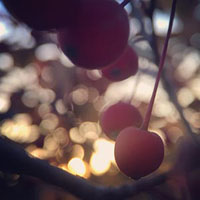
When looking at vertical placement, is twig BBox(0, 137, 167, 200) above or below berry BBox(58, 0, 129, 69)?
below

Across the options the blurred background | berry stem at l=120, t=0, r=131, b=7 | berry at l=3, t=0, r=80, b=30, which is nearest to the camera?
berry at l=3, t=0, r=80, b=30

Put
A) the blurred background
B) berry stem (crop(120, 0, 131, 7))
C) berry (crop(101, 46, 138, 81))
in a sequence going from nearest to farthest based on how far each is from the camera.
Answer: berry stem (crop(120, 0, 131, 7)) < berry (crop(101, 46, 138, 81)) < the blurred background

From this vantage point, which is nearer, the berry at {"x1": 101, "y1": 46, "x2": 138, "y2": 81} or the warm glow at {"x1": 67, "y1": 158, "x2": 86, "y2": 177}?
the berry at {"x1": 101, "y1": 46, "x2": 138, "y2": 81}

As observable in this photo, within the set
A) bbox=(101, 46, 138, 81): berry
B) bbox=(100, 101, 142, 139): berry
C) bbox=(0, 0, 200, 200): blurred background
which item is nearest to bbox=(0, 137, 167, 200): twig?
bbox=(100, 101, 142, 139): berry

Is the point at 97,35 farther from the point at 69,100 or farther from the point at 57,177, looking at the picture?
the point at 69,100

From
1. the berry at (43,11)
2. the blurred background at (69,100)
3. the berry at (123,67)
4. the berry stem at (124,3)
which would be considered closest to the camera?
the berry at (43,11)

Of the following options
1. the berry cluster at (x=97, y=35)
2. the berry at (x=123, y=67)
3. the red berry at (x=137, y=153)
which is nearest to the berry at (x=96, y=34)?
the berry cluster at (x=97, y=35)

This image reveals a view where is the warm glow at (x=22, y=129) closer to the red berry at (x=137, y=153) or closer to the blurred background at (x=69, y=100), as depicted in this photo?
the blurred background at (x=69, y=100)

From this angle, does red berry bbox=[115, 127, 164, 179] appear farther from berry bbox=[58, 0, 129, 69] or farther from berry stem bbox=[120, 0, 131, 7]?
berry stem bbox=[120, 0, 131, 7]
